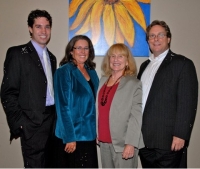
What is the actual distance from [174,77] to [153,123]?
1.37ft

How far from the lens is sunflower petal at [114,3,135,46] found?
2596 millimetres

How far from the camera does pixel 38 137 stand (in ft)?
6.75

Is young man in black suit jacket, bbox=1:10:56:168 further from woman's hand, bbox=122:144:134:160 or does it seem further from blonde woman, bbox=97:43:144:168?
woman's hand, bbox=122:144:134:160

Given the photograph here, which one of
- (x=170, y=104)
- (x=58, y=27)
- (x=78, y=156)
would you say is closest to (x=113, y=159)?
(x=78, y=156)

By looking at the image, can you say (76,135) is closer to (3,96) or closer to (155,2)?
(3,96)

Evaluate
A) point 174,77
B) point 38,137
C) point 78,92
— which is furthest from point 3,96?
point 174,77

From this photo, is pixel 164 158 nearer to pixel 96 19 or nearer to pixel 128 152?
pixel 128 152

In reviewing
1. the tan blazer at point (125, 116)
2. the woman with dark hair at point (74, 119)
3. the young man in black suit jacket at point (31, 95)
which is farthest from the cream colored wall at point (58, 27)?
the tan blazer at point (125, 116)

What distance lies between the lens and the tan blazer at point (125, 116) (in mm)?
1876

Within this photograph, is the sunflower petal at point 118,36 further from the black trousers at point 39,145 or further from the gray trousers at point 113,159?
the gray trousers at point 113,159

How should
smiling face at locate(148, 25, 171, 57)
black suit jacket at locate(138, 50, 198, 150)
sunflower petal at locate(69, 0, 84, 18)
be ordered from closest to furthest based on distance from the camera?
black suit jacket at locate(138, 50, 198, 150)
smiling face at locate(148, 25, 171, 57)
sunflower petal at locate(69, 0, 84, 18)

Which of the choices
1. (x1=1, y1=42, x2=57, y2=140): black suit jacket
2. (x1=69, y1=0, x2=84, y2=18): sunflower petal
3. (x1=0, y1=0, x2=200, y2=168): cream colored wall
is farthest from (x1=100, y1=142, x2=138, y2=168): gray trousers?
(x1=69, y1=0, x2=84, y2=18): sunflower petal

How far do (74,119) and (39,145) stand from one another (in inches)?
16.7

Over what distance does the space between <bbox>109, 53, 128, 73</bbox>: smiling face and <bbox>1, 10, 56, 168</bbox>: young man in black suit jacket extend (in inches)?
24.0
